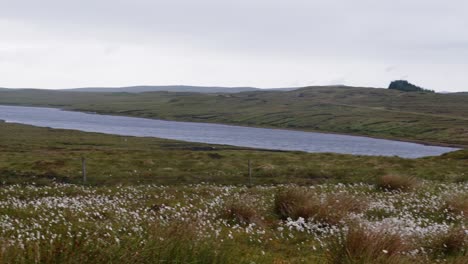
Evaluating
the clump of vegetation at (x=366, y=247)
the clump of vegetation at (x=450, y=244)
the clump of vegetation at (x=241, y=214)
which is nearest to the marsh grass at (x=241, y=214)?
the clump of vegetation at (x=241, y=214)

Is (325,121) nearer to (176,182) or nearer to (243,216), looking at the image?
(176,182)

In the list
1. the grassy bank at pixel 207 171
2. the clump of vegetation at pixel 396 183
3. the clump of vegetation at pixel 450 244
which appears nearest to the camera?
the clump of vegetation at pixel 450 244

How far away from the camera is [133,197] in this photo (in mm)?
21875

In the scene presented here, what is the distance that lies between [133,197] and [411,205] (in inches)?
405

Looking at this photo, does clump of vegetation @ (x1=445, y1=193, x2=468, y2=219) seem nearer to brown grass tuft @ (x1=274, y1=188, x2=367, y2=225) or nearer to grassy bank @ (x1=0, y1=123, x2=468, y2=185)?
brown grass tuft @ (x1=274, y1=188, x2=367, y2=225)

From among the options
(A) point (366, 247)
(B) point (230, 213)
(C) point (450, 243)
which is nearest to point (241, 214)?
(B) point (230, 213)

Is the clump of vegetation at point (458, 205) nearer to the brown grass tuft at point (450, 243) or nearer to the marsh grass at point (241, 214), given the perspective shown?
the brown grass tuft at point (450, 243)

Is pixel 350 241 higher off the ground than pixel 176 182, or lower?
higher

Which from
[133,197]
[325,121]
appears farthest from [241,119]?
[133,197]

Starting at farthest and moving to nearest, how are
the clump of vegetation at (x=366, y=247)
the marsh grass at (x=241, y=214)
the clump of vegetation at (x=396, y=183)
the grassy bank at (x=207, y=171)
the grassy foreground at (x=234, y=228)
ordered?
the grassy bank at (x=207, y=171) < the clump of vegetation at (x=396, y=183) < the marsh grass at (x=241, y=214) < the clump of vegetation at (x=366, y=247) < the grassy foreground at (x=234, y=228)

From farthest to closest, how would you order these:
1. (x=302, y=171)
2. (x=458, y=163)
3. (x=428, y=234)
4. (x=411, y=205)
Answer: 1. (x=458, y=163)
2. (x=302, y=171)
3. (x=411, y=205)
4. (x=428, y=234)

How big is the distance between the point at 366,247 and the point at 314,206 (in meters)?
6.27

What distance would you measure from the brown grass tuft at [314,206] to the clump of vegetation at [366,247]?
446cm

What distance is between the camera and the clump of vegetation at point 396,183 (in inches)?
973
